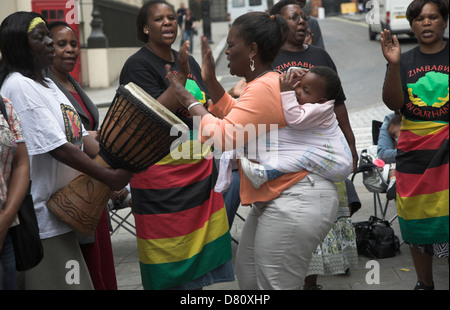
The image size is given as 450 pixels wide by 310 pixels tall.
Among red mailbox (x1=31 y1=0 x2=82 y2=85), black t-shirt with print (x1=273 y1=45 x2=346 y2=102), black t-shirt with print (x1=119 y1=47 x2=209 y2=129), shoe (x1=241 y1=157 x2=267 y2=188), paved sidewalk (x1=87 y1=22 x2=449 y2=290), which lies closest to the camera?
shoe (x1=241 y1=157 x2=267 y2=188)

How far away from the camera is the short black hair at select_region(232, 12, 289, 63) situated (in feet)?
11.2

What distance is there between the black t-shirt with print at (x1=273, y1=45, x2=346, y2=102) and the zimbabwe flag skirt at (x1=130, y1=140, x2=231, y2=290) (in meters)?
0.87

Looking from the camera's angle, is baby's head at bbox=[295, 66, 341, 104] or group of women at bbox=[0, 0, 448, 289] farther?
baby's head at bbox=[295, 66, 341, 104]

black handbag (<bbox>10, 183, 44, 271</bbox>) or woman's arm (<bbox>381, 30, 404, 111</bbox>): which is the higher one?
woman's arm (<bbox>381, 30, 404, 111</bbox>)

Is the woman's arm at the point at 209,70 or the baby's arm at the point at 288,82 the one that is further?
the woman's arm at the point at 209,70

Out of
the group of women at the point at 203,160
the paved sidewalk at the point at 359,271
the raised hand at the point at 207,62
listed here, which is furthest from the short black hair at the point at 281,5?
the paved sidewalk at the point at 359,271

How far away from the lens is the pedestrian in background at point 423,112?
14.1 ft

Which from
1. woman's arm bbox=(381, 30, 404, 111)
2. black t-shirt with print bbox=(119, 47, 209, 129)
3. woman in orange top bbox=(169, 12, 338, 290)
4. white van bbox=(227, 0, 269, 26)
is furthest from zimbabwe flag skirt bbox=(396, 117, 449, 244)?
white van bbox=(227, 0, 269, 26)

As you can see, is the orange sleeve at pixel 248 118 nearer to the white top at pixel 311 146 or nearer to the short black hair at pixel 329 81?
the white top at pixel 311 146

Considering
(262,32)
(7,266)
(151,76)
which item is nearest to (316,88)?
(262,32)

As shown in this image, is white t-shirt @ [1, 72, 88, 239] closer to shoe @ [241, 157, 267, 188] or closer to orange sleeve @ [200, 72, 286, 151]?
orange sleeve @ [200, 72, 286, 151]

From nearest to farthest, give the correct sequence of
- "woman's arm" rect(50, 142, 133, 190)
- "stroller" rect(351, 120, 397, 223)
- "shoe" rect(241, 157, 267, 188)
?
1. "shoe" rect(241, 157, 267, 188)
2. "woman's arm" rect(50, 142, 133, 190)
3. "stroller" rect(351, 120, 397, 223)

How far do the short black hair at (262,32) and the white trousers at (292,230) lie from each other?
67 centimetres
